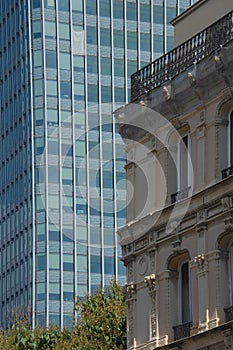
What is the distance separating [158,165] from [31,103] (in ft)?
312

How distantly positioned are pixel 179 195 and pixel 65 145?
94.9 metres

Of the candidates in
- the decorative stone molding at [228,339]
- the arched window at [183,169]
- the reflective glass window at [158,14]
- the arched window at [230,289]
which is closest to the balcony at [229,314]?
the arched window at [230,289]

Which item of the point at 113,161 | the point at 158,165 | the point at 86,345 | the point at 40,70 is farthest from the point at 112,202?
the point at 158,165

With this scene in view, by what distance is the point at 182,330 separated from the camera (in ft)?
140

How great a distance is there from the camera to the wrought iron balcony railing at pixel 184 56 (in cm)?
4219

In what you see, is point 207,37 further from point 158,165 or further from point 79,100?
point 79,100

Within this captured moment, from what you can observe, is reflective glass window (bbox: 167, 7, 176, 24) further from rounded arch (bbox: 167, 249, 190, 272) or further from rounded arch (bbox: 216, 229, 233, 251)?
rounded arch (bbox: 216, 229, 233, 251)

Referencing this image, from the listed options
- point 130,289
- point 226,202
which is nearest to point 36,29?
point 130,289

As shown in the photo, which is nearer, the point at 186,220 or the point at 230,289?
the point at 230,289

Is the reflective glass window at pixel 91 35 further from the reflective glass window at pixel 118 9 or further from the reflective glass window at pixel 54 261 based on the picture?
the reflective glass window at pixel 54 261

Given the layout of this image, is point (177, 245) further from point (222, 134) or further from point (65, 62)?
point (65, 62)

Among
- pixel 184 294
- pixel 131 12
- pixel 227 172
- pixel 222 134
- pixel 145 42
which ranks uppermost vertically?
pixel 131 12

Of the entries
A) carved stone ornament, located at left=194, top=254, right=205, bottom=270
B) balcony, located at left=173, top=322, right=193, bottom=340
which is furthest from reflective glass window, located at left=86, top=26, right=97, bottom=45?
carved stone ornament, located at left=194, top=254, right=205, bottom=270

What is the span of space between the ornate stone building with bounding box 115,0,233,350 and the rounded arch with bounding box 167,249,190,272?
0.04m
